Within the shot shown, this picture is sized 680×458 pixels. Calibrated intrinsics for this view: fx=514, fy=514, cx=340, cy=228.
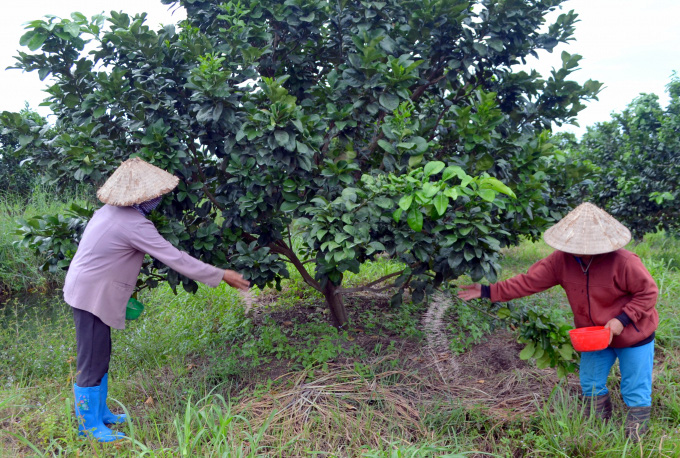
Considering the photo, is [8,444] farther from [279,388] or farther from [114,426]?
[279,388]

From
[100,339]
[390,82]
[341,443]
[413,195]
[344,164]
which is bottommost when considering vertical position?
[341,443]

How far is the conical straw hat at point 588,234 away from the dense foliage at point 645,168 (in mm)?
4287

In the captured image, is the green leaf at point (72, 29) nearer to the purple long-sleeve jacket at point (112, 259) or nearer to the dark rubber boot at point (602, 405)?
the purple long-sleeve jacket at point (112, 259)

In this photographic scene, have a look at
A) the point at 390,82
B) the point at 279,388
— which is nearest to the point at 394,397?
the point at 279,388

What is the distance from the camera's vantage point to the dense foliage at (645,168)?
7098 millimetres

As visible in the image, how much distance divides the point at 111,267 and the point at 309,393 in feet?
4.82

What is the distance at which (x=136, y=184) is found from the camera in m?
3.00

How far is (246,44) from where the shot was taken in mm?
3318

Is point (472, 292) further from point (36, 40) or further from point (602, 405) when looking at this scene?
point (36, 40)

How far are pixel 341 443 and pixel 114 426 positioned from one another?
1.54 m

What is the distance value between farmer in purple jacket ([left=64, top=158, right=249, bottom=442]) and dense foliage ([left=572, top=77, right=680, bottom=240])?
5786 mm

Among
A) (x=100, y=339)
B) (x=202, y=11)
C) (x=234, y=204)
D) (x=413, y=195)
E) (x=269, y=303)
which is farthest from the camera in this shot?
(x=269, y=303)

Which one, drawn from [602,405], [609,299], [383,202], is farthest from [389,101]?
[602,405]

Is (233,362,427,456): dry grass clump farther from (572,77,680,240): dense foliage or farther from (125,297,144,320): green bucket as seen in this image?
(572,77,680,240): dense foliage
